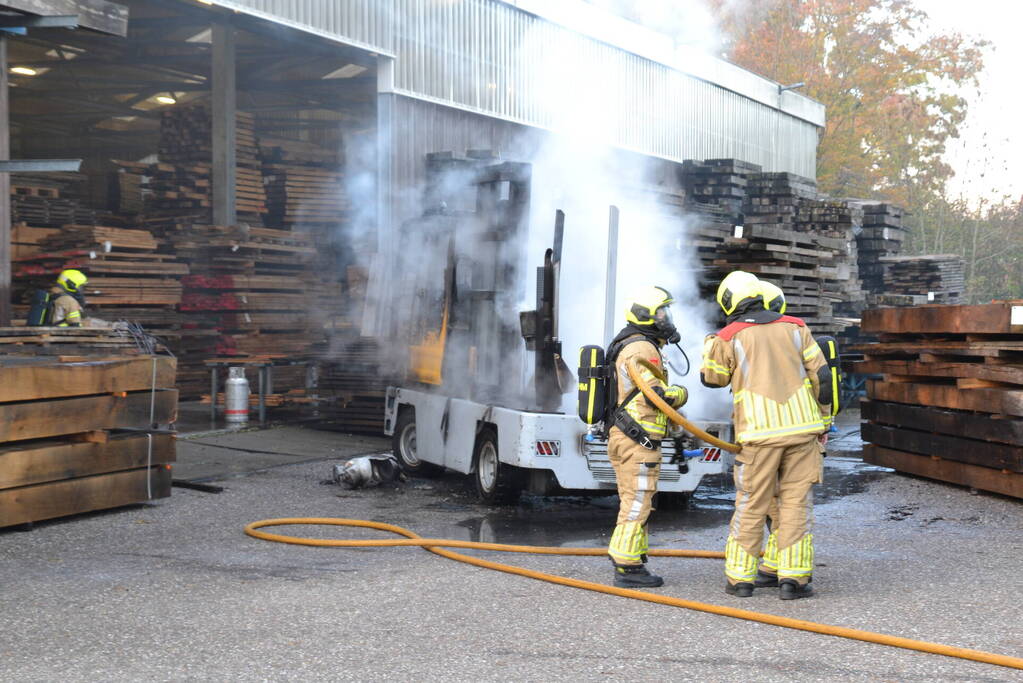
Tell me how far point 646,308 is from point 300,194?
1276 cm

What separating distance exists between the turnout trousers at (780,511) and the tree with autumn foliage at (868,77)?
Result: 35464 millimetres

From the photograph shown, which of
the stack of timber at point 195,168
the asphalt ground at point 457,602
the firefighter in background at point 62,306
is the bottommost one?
the asphalt ground at point 457,602

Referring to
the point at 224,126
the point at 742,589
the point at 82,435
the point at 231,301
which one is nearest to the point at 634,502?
the point at 742,589

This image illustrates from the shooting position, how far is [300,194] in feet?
61.8

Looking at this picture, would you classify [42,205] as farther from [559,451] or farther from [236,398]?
[559,451]

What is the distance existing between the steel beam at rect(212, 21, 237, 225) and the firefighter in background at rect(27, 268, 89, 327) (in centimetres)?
559

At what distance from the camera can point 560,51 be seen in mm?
21031

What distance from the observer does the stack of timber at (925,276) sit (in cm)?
2286

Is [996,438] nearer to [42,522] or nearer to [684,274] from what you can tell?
[684,274]

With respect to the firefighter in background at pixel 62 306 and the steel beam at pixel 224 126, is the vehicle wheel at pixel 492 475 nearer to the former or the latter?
the firefighter in background at pixel 62 306

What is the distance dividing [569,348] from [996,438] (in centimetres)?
372

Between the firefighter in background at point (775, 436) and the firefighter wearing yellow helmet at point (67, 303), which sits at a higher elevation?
the firefighter wearing yellow helmet at point (67, 303)

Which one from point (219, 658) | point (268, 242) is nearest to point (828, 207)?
point (268, 242)

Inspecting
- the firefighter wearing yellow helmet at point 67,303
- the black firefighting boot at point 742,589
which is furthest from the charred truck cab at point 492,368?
the firefighter wearing yellow helmet at point 67,303
